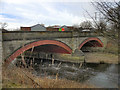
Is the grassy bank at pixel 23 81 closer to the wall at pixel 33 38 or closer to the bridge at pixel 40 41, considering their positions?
the bridge at pixel 40 41

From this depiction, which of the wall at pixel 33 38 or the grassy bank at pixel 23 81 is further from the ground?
the wall at pixel 33 38

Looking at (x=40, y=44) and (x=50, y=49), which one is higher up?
(x=40, y=44)

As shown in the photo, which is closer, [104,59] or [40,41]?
[40,41]

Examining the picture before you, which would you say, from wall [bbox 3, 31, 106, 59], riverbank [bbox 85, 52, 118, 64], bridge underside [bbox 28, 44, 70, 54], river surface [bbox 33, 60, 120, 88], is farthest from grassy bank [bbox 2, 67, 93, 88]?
riverbank [bbox 85, 52, 118, 64]

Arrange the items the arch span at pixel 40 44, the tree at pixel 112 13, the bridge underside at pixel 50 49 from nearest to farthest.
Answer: the tree at pixel 112 13, the arch span at pixel 40 44, the bridge underside at pixel 50 49

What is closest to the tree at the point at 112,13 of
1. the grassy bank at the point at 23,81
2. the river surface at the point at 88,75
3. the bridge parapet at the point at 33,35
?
the grassy bank at the point at 23,81

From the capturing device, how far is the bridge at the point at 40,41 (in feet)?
37.8

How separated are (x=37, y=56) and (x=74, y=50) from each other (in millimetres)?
7093

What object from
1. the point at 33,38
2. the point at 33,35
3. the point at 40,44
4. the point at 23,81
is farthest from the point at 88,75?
the point at 23,81

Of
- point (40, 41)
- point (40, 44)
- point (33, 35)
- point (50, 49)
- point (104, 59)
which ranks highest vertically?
point (33, 35)

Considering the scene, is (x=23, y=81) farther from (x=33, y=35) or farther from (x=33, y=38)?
(x=33, y=35)

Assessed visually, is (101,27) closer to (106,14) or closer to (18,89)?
(106,14)

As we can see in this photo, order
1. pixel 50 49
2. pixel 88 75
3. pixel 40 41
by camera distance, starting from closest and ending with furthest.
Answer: pixel 88 75, pixel 40 41, pixel 50 49

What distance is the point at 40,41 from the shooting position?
14.8 meters
